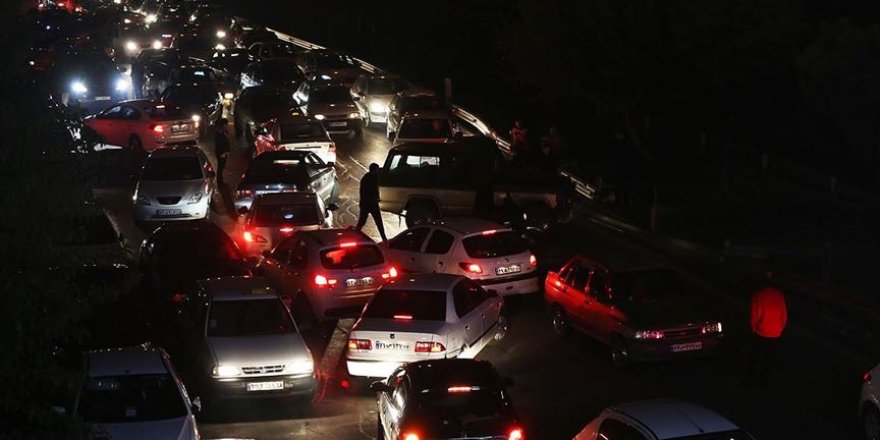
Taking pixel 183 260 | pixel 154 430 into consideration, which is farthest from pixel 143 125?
pixel 154 430

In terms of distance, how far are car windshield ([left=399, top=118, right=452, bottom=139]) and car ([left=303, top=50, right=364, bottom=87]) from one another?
13761 mm

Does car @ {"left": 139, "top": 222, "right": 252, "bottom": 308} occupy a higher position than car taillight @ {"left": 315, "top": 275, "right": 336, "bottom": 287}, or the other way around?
car taillight @ {"left": 315, "top": 275, "right": 336, "bottom": 287}

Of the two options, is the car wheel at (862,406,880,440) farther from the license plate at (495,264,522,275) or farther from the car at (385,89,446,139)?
the car at (385,89,446,139)

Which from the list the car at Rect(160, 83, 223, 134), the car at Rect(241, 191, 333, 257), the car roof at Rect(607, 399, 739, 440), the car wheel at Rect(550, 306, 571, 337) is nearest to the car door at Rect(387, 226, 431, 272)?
the car at Rect(241, 191, 333, 257)

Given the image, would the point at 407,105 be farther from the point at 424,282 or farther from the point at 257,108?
the point at 424,282

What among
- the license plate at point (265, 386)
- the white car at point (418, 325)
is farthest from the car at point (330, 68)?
the license plate at point (265, 386)

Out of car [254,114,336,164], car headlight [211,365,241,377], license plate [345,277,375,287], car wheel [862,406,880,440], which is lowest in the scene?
car [254,114,336,164]

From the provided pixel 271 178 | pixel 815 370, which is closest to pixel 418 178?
pixel 271 178

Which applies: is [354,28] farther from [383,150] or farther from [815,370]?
[815,370]

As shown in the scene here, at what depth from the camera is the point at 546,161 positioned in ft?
104

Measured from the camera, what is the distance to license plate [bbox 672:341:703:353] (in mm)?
18531

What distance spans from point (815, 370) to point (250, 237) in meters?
11.1

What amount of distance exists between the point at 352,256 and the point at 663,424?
9877 millimetres

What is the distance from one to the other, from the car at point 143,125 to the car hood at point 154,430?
68.4ft
